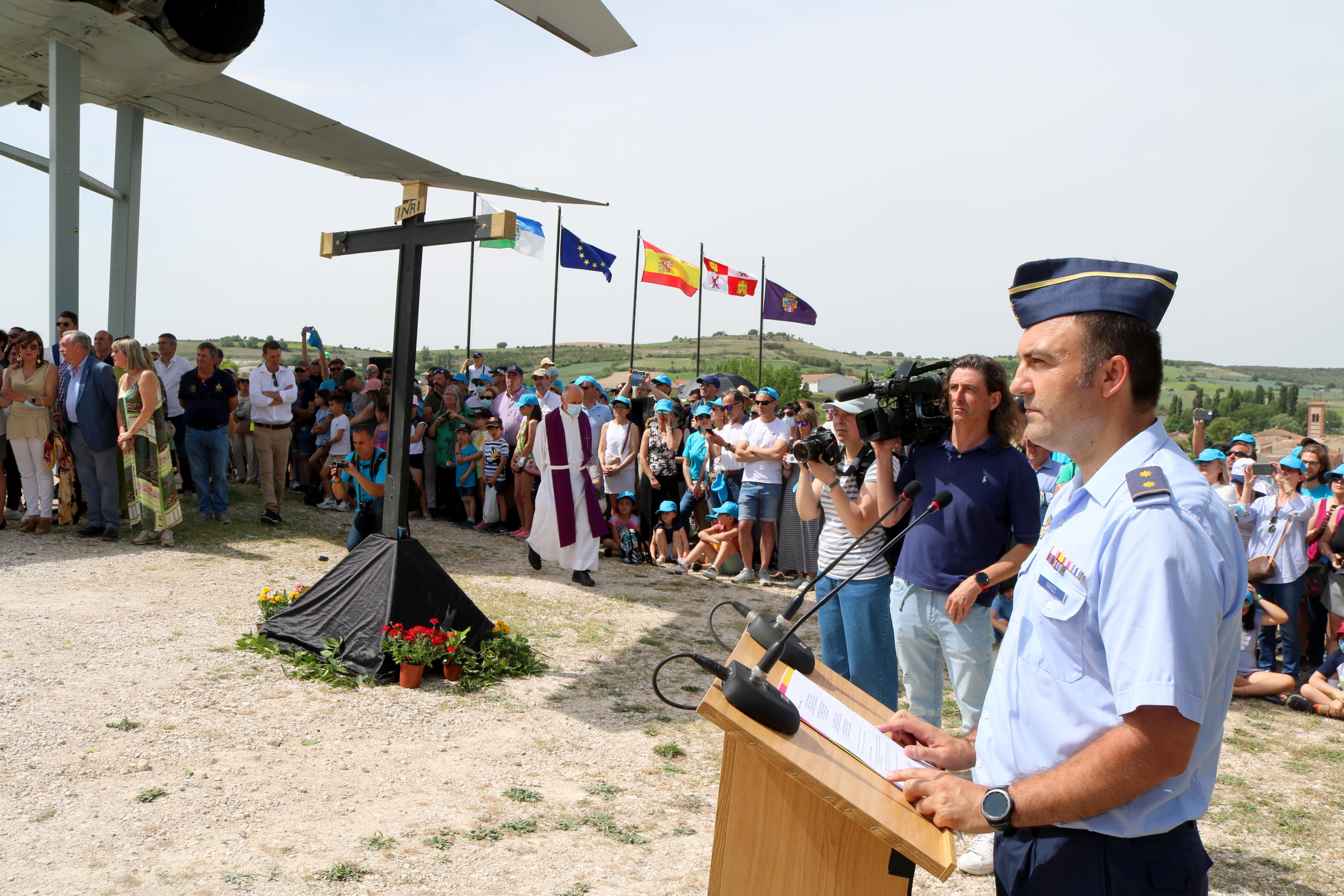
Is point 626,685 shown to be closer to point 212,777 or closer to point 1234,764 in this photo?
point 212,777

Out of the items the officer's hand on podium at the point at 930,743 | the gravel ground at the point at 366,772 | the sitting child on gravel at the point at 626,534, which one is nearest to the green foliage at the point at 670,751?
the gravel ground at the point at 366,772

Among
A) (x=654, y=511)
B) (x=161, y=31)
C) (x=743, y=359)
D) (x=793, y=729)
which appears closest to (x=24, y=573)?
(x=161, y=31)

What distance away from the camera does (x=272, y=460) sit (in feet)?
34.7

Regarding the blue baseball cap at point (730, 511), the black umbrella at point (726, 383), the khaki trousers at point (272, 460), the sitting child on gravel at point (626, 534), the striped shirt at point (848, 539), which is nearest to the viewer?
the striped shirt at point (848, 539)

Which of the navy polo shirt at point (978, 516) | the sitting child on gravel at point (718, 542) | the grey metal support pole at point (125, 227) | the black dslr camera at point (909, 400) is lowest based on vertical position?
the sitting child on gravel at point (718, 542)

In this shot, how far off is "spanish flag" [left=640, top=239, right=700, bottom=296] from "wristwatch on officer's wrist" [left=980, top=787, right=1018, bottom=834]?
62.3 feet

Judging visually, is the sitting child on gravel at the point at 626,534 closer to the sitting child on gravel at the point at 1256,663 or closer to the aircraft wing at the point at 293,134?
the aircraft wing at the point at 293,134

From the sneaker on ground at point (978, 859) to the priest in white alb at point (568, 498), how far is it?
5.47 meters

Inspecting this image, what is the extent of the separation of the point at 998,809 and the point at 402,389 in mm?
4945

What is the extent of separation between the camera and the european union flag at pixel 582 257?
63.8 feet

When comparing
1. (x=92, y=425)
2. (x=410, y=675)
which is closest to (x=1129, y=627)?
(x=410, y=675)

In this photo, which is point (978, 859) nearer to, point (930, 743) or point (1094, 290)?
point (930, 743)

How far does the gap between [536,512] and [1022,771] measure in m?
7.59

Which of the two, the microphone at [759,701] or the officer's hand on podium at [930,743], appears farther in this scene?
the officer's hand on podium at [930,743]
